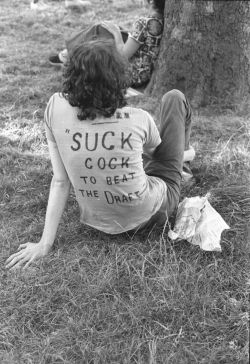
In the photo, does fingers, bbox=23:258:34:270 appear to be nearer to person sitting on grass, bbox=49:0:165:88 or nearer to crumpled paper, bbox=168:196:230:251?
crumpled paper, bbox=168:196:230:251

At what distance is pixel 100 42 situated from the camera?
1.87 meters

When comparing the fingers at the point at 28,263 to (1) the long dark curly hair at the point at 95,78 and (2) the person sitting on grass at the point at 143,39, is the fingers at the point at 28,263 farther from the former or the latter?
(2) the person sitting on grass at the point at 143,39

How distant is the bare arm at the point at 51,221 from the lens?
225 centimetres

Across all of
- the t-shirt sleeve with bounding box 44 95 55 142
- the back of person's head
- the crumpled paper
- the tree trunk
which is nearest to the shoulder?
the t-shirt sleeve with bounding box 44 95 55 142

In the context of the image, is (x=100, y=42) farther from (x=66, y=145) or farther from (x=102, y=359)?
(x=102, y=359)

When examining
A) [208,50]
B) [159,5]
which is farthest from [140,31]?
[208,50]

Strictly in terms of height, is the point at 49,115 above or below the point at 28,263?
above

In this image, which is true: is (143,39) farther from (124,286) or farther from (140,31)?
(124,286)

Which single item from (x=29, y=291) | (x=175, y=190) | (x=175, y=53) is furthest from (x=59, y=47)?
(x=29, y=291)

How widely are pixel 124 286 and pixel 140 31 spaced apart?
275cm

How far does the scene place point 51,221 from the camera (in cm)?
229

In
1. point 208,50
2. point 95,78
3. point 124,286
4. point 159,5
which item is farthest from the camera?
point 159,5

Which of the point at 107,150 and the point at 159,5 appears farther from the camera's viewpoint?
the point at 159,5

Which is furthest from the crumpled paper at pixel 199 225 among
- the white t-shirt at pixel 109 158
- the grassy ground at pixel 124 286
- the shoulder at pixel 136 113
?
the shoulder at pixel 136 113
